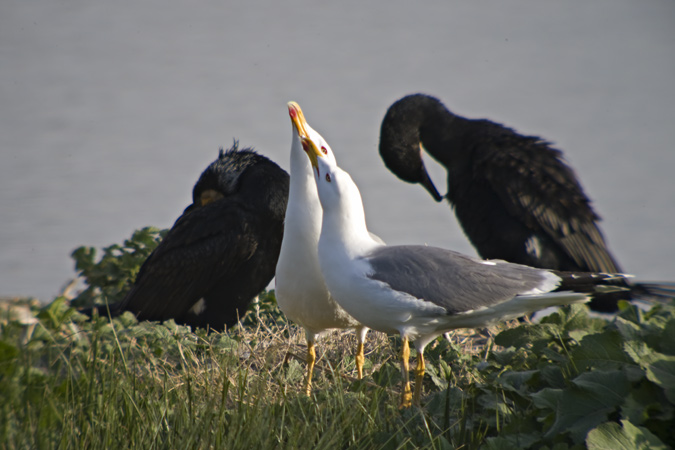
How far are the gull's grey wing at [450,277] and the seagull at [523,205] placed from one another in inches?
67.7

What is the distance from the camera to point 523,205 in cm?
459

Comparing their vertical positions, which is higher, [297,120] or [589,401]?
[297,120]

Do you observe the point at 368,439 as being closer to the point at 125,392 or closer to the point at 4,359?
the point at 125,392

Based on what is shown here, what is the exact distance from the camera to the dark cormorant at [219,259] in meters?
4.79

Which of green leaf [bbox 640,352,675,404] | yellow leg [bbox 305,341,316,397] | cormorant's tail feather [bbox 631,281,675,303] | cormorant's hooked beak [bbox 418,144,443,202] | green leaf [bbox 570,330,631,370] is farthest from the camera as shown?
cormorant's hooked beak [bbox 418,144,443,202]

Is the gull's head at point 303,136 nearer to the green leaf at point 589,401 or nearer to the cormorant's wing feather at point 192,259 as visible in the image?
the green leaf at point 589,401

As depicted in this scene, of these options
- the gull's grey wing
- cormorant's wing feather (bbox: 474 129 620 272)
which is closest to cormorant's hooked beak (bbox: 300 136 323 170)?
the gull's grey wing

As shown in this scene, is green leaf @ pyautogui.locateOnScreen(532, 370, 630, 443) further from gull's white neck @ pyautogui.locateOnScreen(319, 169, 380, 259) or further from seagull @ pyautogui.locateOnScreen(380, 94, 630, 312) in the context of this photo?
seagull @ pyautogui.locateOnScreen(380, 94, 630, 312)

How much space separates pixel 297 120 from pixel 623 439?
1.85 metres

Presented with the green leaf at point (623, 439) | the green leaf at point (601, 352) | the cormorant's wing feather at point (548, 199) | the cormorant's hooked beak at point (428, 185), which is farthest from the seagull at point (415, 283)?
the cormorant's hooked beak at point (428, 185)

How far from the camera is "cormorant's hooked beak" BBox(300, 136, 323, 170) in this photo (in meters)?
3.06

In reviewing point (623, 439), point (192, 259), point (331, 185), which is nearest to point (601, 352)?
point (623, 439)

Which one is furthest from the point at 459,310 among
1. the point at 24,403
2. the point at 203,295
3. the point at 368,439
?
the point at 203,295

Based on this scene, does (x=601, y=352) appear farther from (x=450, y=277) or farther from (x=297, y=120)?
(x=297, y=120)
